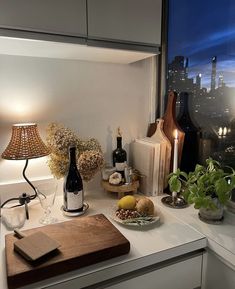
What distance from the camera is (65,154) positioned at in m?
1.15

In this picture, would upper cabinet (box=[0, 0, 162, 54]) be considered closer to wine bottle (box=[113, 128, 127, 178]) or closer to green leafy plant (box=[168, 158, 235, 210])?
wine bottle (box=[113, 128, 127, 178])

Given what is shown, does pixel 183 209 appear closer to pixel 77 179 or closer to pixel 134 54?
pixel 77 179

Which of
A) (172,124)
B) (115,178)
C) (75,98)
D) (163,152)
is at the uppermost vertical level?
(75,98)

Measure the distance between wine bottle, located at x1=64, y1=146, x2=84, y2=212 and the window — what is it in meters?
0.67

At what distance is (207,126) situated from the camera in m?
1.25

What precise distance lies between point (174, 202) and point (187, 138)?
14.5 inches

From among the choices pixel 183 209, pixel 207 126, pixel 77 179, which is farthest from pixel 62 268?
pixel 207 126

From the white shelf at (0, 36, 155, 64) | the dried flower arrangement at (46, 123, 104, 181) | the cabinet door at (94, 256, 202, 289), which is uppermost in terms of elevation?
the white shelf at (0, 36, 155, 64)

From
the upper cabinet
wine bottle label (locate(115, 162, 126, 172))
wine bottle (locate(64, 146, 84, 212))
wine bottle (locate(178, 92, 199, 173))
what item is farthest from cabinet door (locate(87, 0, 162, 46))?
wine bottle label (locate(115, 162, 126, 172))

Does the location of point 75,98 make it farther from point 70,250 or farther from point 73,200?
point 70,250

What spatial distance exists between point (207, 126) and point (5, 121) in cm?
101

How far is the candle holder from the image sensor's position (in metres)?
1.19

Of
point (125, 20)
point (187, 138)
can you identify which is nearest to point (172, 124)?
point (187, 138)

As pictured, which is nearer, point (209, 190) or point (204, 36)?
point (209, 190)
